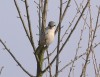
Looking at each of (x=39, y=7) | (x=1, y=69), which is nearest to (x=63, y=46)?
(x=39, y=7)

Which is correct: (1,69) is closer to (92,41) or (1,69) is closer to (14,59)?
(14,59)

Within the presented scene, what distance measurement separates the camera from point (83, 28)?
3.66m

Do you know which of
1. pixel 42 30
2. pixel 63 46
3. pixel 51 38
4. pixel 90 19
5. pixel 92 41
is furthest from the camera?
pixel 51 38

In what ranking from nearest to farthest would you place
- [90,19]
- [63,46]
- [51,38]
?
[63,46] → [90,19] → [51,38]

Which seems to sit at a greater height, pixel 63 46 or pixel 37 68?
pixel 63 46

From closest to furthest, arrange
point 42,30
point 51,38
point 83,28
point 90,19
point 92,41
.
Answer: point 42,30
point 92,41
point 90,19
point 83,28
point 51,38

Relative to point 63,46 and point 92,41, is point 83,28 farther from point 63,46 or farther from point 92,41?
point 63,46

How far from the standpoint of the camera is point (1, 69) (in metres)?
3.51

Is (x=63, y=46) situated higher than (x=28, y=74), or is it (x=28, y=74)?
(x=63, y=46)

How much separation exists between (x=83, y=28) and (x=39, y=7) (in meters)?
1.02

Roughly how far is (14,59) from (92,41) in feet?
3.10

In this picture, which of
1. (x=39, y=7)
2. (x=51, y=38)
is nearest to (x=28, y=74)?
(x=39, y=7)

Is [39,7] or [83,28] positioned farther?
[83,28]

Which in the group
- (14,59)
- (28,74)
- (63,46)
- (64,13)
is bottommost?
(28,74)
